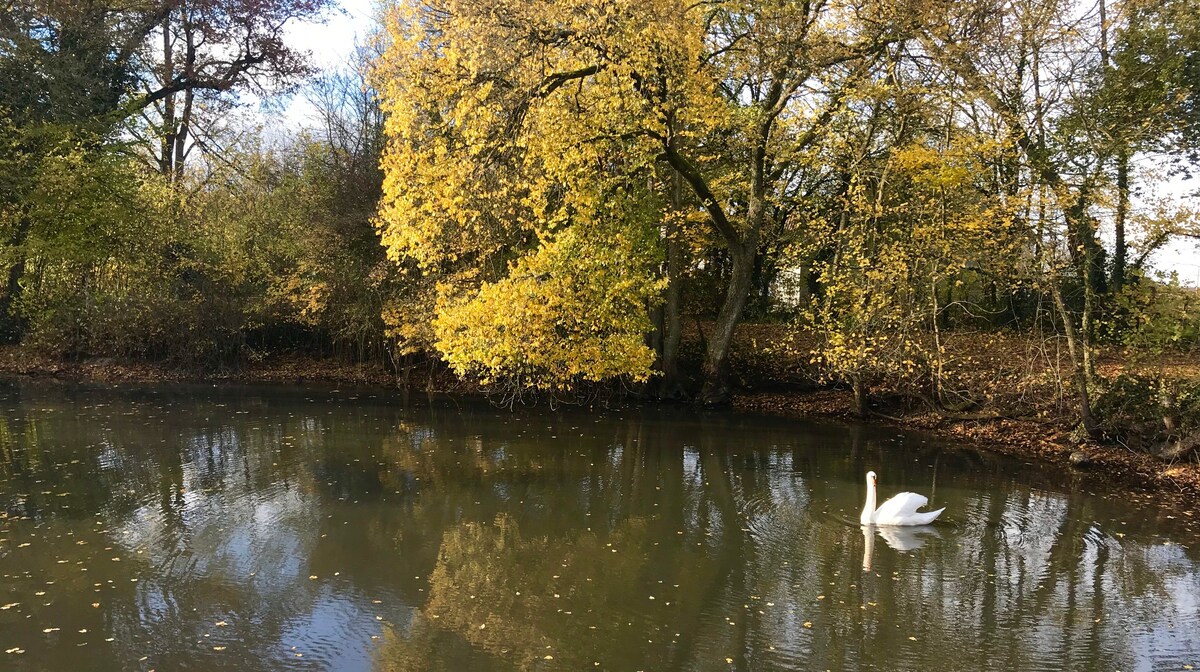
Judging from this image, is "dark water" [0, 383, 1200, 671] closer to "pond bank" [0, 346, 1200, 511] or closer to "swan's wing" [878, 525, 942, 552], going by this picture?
"swan's wing" [878, 525, 942, 552]

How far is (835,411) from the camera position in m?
17.0

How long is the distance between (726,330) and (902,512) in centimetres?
884

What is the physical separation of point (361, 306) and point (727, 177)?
9612 mm

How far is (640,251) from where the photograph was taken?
51.3 ft

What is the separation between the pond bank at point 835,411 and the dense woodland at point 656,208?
1.24ft

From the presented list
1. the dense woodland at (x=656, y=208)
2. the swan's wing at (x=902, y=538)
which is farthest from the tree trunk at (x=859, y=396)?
the swan's wing at (x=902, y=538)

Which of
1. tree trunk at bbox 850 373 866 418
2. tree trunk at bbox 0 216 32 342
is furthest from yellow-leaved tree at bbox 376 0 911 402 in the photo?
→ tree trunk at bbox 0 216 32 342

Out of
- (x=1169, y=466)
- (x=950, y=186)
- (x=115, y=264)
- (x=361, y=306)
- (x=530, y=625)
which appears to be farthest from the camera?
(x=115, y=264)

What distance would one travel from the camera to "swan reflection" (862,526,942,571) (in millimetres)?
8125

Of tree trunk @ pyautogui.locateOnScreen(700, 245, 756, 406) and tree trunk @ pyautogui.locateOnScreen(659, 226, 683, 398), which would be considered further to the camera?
tree trunk @ pyautogui.locateOnScreen(659, 226, 683, 398)

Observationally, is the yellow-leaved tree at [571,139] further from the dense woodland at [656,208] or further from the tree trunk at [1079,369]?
the tree trunk at [1079,369]

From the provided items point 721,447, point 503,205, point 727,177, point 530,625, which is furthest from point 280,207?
point 530,625

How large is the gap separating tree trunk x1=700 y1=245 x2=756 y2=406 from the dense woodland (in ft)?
0.26

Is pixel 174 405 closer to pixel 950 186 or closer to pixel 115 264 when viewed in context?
pixel 115 264
